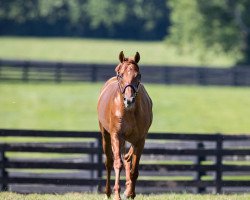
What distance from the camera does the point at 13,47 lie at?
92875 mm

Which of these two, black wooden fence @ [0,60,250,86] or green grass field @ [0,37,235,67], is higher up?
black wooden fence @ [0,60,250,86]

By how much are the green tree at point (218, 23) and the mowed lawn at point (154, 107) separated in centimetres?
1052

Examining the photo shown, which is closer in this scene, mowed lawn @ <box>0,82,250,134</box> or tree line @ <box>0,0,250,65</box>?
mowed lawn @ <box>0,82,250,134</box>

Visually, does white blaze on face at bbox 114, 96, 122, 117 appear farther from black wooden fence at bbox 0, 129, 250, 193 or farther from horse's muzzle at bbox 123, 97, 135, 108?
black wooden fence at bbox 0, 129, 250, 193

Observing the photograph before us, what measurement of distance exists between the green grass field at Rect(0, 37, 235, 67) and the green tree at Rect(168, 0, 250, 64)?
64.3 feet

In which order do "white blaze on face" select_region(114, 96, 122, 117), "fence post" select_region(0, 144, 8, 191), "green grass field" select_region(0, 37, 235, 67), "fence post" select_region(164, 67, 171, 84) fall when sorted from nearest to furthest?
"white blaze on face" select_region(114, 96, 122, 117), "fence post" select_region(0, 144, 8, 191), "fence post" select_region(164, 67, 171, 84), "green grass field" select_region(0, 37, 235, 67)

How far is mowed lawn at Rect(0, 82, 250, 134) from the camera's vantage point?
36.2 metres

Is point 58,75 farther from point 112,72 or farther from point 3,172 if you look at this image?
point 3,172

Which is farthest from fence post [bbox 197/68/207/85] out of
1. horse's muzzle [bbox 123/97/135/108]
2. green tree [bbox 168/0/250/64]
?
horse's muzzle [bbox 123/97/135/108]

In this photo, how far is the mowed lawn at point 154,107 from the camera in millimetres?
36219

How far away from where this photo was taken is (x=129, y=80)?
1237cm

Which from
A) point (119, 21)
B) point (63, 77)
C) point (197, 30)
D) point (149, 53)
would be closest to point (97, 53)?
point (149, 53)

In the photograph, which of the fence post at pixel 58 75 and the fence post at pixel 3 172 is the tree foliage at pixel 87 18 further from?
the fence post at pixel 3 172

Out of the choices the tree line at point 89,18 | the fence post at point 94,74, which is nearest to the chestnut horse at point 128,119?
the fence post at point 94,74
